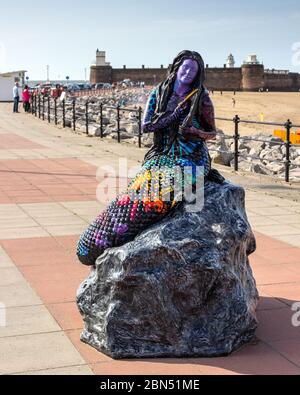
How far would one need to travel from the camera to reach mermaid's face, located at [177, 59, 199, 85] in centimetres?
523

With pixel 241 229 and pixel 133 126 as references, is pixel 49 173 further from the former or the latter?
pixel 133 126

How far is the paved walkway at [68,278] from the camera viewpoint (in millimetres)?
4664

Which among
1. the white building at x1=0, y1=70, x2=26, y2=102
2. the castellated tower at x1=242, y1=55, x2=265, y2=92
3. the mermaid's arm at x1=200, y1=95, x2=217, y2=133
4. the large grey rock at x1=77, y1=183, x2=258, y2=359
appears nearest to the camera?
the large grey rock at x1=77, y1=183, x2=258, y2=359

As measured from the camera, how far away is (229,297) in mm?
4871

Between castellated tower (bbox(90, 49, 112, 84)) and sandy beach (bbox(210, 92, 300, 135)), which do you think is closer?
sandy beach (bbox(210, 92, 300, 135))

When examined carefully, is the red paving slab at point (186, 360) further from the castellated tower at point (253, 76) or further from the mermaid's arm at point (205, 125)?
the castellated tower at point (253, 76)

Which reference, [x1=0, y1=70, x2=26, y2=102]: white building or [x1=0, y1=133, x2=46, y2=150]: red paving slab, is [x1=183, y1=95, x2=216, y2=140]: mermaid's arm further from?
[x1=0, y1=70, x2=26, y2=102]: white building

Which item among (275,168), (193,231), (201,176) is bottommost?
(275,168)

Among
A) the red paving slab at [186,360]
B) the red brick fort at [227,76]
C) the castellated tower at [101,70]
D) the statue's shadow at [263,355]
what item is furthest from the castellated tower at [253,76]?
the statue's shadow at [263,355]

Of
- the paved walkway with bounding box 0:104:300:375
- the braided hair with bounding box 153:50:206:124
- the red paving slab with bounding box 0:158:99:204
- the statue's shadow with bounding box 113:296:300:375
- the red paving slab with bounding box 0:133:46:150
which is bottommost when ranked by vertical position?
A: the statue's shadow with bounding box 113:296:300:375

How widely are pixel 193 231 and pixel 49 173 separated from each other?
955 cm

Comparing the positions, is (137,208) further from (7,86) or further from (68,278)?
(7,86)

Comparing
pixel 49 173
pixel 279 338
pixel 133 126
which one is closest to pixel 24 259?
pixel 279 338

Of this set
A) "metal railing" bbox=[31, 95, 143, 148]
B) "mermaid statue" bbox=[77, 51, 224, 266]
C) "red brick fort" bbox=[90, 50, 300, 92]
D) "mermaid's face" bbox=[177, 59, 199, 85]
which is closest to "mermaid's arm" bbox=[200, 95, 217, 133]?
"mermaid statue" bbox=[77, 51, 224, 266]
